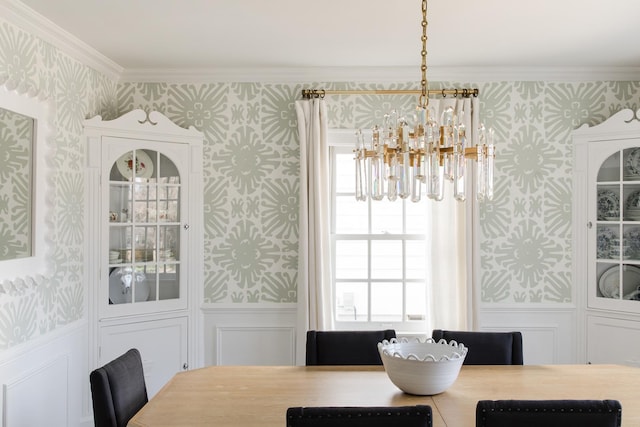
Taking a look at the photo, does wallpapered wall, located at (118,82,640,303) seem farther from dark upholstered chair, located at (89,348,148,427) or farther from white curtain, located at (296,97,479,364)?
dark upholstered chair, located at (89,348,148,427)

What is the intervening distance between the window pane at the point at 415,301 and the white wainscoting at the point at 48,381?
2292 mm

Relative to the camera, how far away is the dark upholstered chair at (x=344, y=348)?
286 cm

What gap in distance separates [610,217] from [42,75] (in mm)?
3786

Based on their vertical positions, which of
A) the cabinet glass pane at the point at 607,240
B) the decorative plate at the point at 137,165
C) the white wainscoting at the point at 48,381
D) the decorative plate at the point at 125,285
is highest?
the decorative plate at the point at 137,165

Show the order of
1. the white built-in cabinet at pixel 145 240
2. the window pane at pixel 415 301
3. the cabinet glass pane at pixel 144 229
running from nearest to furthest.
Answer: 1. the white built-in cabinet at pixel 145 240
2. the cabinet glass pane at pixel 144 229
3. the window pane at pixel 415 301

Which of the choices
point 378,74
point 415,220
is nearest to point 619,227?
point 415,220

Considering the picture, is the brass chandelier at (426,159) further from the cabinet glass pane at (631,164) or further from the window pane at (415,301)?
the cabinet glass pane at (631,164)

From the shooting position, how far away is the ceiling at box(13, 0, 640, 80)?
9.23 feet

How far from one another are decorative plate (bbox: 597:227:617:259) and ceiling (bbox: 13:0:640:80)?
1.18m

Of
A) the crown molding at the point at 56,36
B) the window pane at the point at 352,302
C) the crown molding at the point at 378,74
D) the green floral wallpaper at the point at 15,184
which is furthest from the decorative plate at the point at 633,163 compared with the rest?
the green floral wallpaper at the point at 15,184

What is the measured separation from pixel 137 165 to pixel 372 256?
72.4 inches

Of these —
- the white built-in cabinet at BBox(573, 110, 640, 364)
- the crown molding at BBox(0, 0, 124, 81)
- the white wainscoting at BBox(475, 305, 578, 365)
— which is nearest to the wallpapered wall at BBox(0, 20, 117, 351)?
the crown molding at BBox(0, 0, 124, 81)

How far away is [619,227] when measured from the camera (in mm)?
3871

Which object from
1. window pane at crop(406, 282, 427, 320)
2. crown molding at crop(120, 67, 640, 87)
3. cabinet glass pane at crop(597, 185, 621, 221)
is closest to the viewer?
cabinet glass pane at crop(597, 185, 621, 221)
